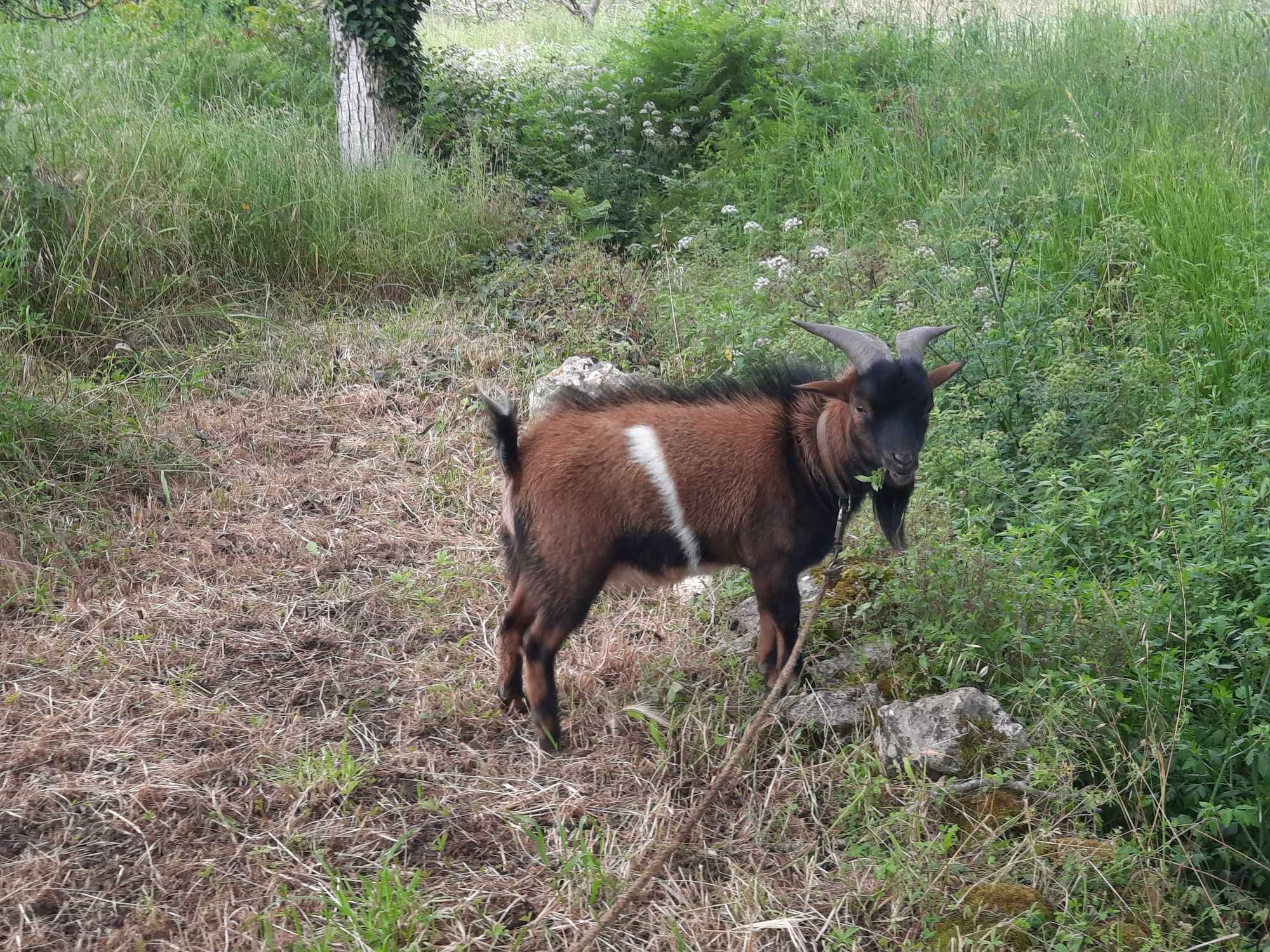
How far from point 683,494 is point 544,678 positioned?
32.4 inches

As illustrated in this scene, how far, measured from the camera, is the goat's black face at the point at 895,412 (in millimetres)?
3576

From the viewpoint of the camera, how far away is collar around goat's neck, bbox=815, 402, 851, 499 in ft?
12.7

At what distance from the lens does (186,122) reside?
8164 millimetres

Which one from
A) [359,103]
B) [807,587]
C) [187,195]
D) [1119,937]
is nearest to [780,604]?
[807,587]

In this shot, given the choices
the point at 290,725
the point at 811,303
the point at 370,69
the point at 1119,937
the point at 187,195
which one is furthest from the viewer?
the point at 370,69

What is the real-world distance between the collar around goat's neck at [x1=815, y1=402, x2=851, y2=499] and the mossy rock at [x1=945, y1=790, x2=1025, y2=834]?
1.11 meters

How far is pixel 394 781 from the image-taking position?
3.71 metres

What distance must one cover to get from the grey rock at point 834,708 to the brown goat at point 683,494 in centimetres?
20

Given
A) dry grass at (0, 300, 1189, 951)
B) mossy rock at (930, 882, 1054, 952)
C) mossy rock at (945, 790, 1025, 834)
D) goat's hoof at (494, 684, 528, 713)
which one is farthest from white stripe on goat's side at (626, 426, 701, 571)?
mossy rock at (930, 882, 1054, 952)

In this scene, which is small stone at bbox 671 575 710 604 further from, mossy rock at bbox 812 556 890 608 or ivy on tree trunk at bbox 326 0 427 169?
ivy on tree trunk at bbox 326 0 427 169

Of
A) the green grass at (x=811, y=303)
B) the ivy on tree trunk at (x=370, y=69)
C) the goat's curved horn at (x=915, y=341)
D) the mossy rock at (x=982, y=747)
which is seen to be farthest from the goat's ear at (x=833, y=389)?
the ivy on tree trunk at (x=370, y=69)

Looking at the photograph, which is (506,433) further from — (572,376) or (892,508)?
(572,376)

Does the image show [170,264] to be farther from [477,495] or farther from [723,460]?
[723,460]

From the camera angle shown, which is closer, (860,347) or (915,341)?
(860,347)
